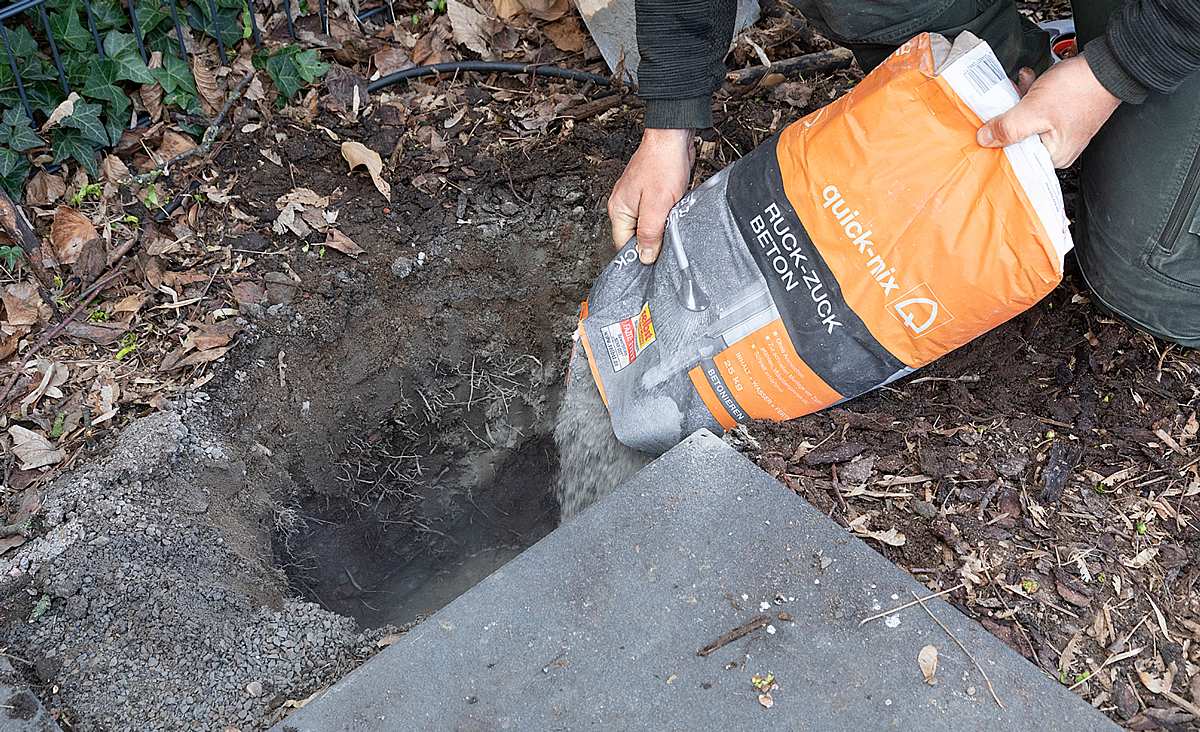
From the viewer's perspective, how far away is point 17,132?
2.34 metres

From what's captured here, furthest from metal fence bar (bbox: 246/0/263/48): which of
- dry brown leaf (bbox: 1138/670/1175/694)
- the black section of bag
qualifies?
dry brown leaf (bbox: 1138/670/1175/694)

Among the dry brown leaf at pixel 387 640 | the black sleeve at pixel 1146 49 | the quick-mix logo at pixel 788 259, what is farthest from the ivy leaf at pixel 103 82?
the black sleeve at pixel 1146 49

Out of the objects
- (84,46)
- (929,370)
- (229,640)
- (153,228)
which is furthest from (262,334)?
(929,370)

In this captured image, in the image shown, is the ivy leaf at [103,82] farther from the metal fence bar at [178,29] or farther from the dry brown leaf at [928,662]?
the dry brown leaf at [928,662]

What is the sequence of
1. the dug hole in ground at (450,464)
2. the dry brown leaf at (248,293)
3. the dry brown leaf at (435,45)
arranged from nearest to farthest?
the dug hole in ground at (450,464) < the dry brown leaf at (248,293) < the dry brown leaf at (435,45)

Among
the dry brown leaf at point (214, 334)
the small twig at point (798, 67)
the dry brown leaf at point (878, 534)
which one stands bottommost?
the dry brown leaf at point (878, 534)

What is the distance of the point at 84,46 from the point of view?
246 cm

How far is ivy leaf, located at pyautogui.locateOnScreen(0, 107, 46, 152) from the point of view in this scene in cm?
233

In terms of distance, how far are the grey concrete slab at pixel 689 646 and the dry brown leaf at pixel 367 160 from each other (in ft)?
4.17

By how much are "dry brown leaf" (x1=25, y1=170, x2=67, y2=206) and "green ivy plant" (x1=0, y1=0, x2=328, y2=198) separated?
0.11ft

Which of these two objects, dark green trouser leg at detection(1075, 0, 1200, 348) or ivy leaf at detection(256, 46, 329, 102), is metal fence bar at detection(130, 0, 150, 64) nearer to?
ivy leaf at detection(256, 46, 329, 102)

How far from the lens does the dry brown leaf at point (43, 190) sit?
95.0 inches

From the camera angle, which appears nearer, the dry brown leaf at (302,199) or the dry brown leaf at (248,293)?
the dry brown leaf at (248,293)

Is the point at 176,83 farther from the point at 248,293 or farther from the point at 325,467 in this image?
the point at 325,467
